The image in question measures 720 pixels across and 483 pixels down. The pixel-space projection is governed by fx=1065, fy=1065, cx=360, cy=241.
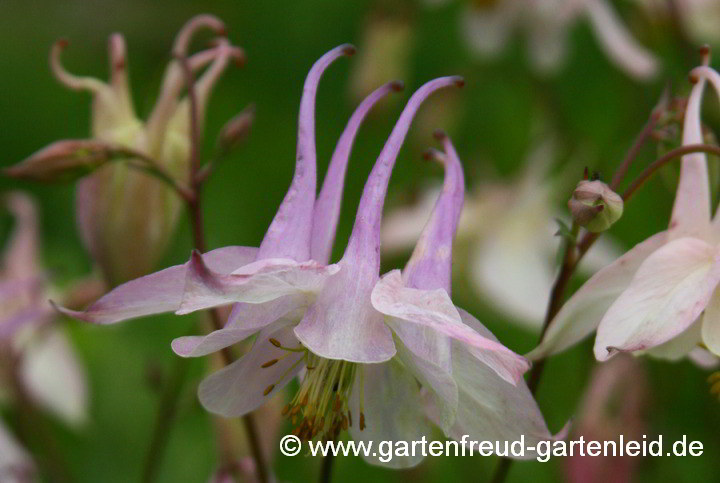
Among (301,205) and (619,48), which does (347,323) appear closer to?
(301,205)

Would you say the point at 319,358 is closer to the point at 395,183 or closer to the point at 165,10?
the point at 395,183

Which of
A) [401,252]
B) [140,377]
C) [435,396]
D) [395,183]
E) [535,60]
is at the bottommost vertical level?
[140,377]


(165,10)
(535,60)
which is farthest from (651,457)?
(165,10)

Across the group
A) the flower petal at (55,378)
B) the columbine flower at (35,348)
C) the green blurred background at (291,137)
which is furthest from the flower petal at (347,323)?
the flower petal at (55,378)

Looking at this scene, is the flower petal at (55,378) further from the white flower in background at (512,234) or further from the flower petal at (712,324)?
the flower petal at (712,324)

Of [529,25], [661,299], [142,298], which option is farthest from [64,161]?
[529,25]
